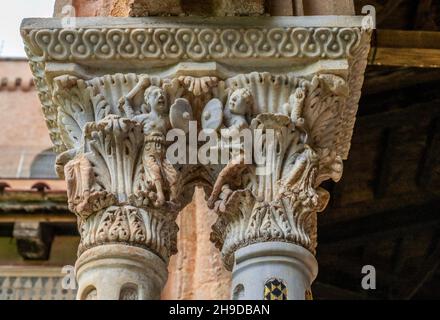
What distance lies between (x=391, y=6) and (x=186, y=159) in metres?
4.03

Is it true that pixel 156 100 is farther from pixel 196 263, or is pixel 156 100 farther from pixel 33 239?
pixel 33 239

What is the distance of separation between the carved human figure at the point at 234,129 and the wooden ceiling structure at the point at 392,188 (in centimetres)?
278

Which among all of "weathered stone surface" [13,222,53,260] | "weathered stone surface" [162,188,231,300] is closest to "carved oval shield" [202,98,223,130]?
"weathered stone surface" [162,188,231,300]

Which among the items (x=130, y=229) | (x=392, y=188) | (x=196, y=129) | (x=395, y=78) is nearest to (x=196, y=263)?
(x=196, y=129)

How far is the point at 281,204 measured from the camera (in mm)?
2898

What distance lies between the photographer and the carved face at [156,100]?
3016 millimetres

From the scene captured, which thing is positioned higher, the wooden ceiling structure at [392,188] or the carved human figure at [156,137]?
the wooden ceiling structure at [392,188]

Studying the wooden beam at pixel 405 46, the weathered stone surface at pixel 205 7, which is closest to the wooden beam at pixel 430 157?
the wooden beam at pixel 405 46

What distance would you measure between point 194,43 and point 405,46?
2.72 metres

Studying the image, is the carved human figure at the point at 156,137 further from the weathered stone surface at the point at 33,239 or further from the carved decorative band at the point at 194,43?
the weathered stone surface at the point at 33,239

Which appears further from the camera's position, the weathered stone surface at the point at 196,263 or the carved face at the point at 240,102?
the weathered stone surface at the point at 196,263
